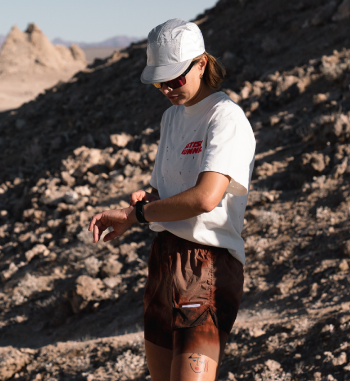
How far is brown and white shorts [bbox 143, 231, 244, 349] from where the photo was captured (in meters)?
1.75

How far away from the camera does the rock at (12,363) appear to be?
4156mm

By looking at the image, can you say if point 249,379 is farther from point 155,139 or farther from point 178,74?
point 155,139

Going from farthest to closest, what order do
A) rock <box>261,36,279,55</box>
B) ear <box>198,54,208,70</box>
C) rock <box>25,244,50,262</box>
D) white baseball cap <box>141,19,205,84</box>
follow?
1. rock <box>261,36,279,55</box>
2. rock <box>25,244,50,262</box>
3. ear <box>198,54,208,70</box>
4. white baseball cap <box>141,19,205,84</box>

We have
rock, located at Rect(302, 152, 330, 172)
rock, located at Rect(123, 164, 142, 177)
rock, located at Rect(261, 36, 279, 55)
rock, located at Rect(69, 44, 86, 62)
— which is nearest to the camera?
rock, located at Rect(302, 152, 330, 172)

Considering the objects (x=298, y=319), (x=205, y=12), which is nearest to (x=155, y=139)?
(x=298, y=319)

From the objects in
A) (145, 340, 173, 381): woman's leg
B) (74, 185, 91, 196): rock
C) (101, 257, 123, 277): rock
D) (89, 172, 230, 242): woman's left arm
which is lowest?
(101, 257, 123, 277): rock

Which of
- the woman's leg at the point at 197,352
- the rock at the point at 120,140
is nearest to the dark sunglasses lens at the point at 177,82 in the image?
the woman's leg at the point at 197,352

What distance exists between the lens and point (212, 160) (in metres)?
1.60

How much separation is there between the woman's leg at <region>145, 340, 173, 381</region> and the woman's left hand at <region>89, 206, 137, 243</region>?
0.54 metres

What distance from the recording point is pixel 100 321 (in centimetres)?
519

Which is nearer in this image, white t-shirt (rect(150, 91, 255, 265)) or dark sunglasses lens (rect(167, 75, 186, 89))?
white t-shirt (rect(150, 91, 255, 265))

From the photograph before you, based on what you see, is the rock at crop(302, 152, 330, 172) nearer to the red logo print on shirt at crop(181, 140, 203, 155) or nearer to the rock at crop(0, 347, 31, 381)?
the rock at crop(0, 347, 31, 381)

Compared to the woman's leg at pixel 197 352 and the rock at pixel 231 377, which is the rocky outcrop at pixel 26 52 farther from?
the woman's leg at pixel 197 352

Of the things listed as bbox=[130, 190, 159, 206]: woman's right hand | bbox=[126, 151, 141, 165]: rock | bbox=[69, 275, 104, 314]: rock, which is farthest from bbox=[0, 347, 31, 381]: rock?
bbox=[126, 151, 141, 165]: rock
